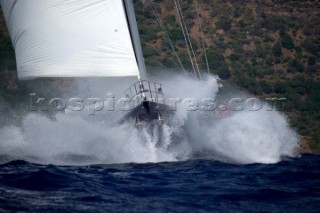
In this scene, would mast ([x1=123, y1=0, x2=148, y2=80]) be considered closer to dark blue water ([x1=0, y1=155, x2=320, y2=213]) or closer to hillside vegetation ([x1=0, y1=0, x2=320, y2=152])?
dark blue water ([x1=0, y1=155, x2=320, y2=213])

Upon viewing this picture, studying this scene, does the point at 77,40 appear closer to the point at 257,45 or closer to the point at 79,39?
the point at 79,39

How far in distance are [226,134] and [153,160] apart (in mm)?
3086

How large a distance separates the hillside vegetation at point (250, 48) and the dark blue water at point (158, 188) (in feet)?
63.2

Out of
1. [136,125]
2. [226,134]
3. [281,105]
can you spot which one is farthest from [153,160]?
[281,105]

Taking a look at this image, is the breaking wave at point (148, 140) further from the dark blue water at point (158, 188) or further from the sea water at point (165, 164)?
the dark blue water at point (158, 188)

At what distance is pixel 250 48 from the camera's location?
4178 centimetres

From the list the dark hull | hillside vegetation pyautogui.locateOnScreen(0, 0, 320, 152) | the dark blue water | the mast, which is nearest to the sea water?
the dark blue water

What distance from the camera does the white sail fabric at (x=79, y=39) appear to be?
14.8 meters

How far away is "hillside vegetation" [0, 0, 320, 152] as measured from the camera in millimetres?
35894

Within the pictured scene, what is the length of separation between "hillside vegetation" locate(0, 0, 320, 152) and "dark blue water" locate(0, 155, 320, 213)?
63.2ft

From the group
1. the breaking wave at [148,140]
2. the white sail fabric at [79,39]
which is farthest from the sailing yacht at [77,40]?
the breaking wave at [148,140]

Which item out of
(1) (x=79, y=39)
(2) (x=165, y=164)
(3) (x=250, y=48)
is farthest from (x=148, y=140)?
(3) (x=250, y=48)

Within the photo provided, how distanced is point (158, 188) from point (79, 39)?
574 centimetres

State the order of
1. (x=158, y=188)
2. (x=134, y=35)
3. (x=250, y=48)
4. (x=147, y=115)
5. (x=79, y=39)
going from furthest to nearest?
Answer: (x=250, y=48) < (x=134, y=35) < (x=147, y=115) < (x=79, y=39) < (x=158, y=188)
